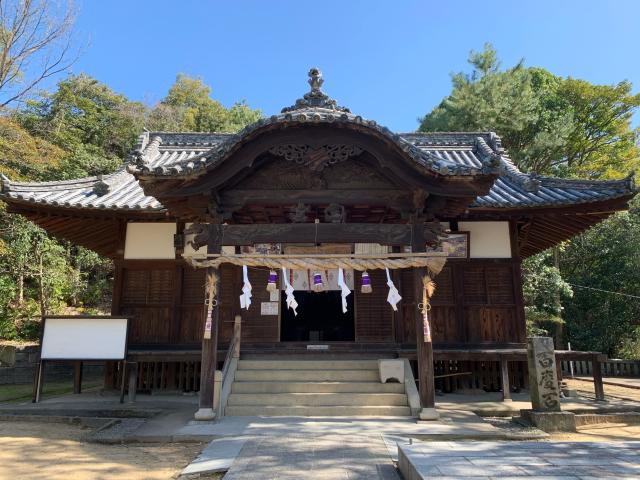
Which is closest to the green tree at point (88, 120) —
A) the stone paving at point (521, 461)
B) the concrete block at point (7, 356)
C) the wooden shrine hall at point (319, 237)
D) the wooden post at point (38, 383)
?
the concrete block at point (7, 356)

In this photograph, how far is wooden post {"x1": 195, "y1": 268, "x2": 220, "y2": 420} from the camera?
7527mm

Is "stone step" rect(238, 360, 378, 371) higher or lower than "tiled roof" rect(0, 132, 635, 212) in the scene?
lower

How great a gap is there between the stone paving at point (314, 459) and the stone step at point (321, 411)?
1475 millimetres

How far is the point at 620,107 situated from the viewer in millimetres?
29906

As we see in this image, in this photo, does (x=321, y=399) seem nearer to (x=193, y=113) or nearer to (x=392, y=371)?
(x=392, y=371)

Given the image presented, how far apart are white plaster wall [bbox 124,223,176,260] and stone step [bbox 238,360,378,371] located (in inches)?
153

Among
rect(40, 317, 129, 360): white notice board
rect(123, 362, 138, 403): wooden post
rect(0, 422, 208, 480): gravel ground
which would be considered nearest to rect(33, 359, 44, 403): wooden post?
rect(40, 317, 129, 360): white notice board

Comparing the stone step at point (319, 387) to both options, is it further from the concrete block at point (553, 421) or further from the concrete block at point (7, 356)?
the concrete block at point (7, 356)

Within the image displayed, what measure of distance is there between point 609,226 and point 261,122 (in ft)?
82.3

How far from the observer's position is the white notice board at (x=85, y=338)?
9344mm

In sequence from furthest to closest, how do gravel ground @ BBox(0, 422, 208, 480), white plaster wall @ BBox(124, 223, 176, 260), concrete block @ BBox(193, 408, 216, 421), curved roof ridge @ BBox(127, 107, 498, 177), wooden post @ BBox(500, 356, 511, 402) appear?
white plaster wall @ BBox(124, 223, 176, 260), wooden post @ BBox(500, 356, 511, 402), concrete block @ BBox(193, 408, 216, 421), curved roof ridge @ BBox(127, 107, 498, 177), gravel ground @ BBox(0, 422, 208, 480)

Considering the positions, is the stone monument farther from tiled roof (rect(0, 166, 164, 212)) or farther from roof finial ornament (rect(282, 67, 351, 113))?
tiled roof (rect(0, 166, 164, 212))

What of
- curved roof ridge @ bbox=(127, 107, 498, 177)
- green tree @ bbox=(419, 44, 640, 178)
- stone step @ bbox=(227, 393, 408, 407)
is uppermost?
green tree @ bbox=(419, 44, 640, 178)

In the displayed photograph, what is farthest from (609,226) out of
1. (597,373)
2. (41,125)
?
(41,125)
